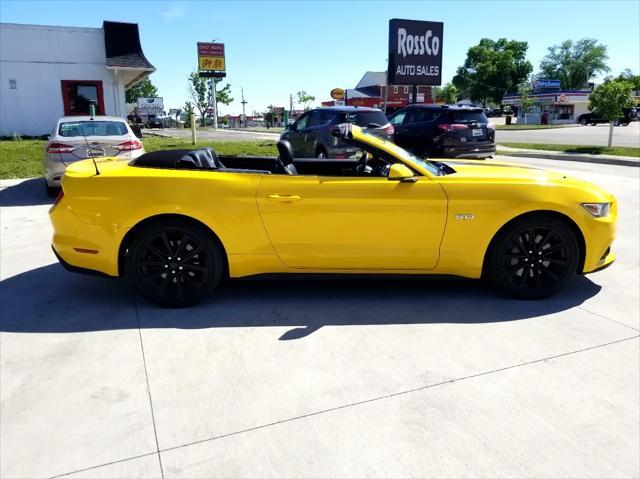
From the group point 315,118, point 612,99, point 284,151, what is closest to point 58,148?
point 284,151

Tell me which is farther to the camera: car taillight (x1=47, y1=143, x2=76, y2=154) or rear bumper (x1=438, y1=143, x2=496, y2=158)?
rear bumper (x1=438, y1=143, x2=496, y2=158)

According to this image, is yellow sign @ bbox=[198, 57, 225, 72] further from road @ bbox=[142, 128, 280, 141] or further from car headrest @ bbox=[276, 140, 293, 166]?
car headrest @ bbox=[276, 140, 293, 166]

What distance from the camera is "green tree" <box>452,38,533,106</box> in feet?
311

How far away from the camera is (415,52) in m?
21.4

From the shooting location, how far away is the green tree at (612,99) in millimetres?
19484

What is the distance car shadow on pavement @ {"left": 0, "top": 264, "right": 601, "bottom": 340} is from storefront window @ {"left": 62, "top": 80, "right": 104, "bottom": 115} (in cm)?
1833

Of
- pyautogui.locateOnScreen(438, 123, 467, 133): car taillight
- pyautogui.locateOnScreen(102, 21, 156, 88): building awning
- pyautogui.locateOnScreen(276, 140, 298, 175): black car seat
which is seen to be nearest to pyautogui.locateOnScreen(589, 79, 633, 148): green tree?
pyautogui.locateOnScreen(438, 123, 467, 133): car taillight

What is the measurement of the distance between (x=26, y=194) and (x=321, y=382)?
8.71 meters

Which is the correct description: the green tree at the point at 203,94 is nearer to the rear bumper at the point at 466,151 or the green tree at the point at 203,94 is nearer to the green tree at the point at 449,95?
the green tree at the point at 449,95

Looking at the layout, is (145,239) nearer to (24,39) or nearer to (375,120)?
(375,120)

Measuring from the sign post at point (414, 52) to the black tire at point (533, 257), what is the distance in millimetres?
18299

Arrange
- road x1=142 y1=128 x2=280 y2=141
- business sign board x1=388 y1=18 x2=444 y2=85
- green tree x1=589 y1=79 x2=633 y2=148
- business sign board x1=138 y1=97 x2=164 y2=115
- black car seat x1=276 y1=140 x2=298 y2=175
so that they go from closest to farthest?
black car seat x1=276 y1=140 x2=298 y2=175, green tree x1=589 y1=79 x2=633 y2=148, business sign board x1=388 y1=18 x2=444 y2=85, road x1=142 y1=128 x2=280 y2=141, business sign board x1=138 y1=97 x2=164 y2=115

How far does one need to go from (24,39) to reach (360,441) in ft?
73.3

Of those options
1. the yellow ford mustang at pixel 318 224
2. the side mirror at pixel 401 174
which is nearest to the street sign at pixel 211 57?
the yellow ford mustang at pixel 318 224
